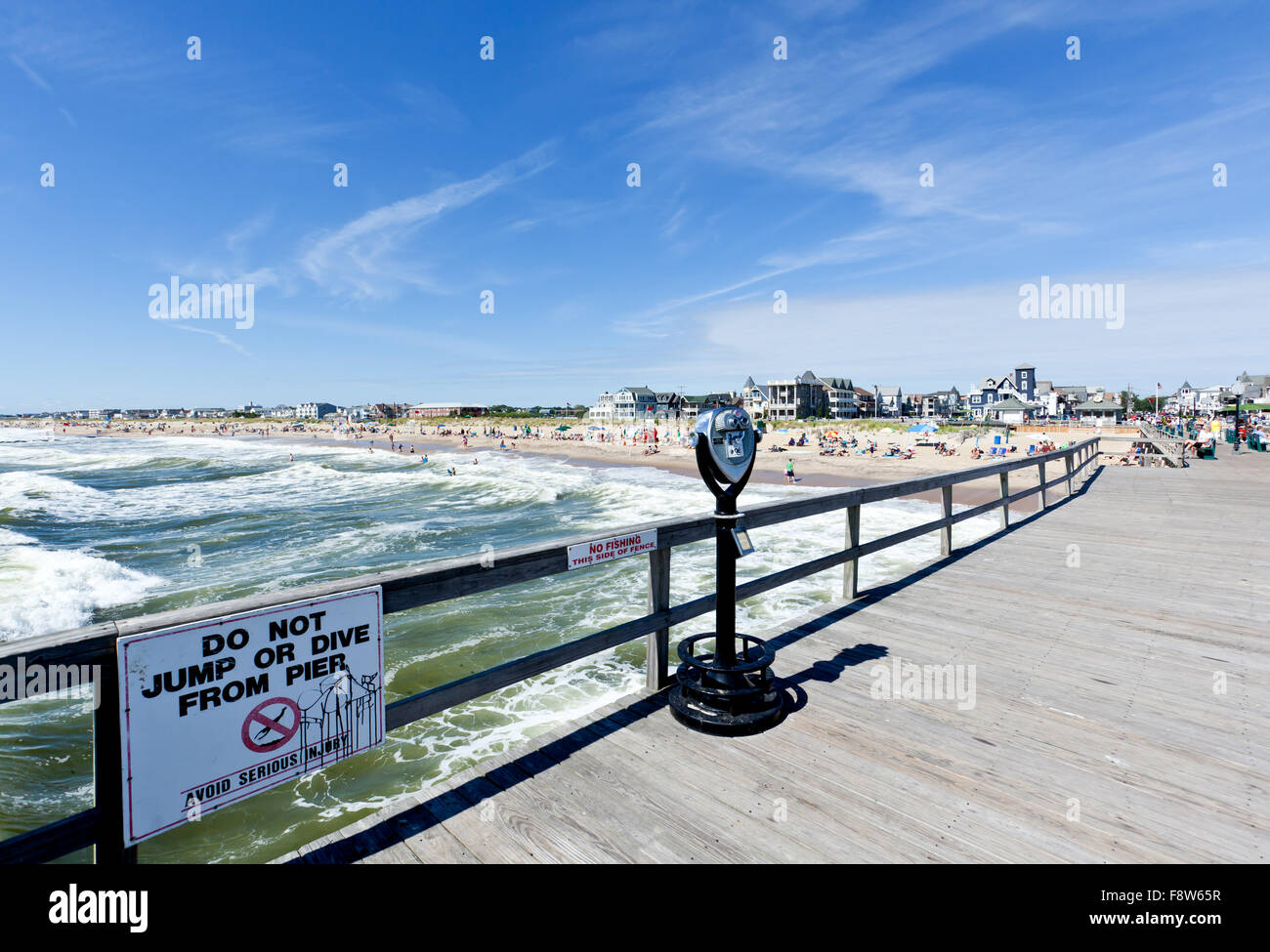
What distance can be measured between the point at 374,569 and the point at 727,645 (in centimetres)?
1142

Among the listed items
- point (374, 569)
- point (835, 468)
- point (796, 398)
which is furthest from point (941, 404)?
point (374, 569)

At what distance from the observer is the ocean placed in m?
5.30

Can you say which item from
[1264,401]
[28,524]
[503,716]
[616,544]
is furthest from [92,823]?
[1264,401]

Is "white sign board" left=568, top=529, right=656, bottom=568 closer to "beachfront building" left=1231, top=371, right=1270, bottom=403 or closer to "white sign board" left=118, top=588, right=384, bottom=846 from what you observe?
"white sign board" left=118, top=588, right=384, bottom=846

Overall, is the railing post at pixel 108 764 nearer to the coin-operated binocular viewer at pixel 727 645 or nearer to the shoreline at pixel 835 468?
the coin-operated binocular viewer at pixel 727 645

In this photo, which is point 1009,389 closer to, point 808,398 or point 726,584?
point 808,398

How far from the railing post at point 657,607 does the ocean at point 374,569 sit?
1.51ft

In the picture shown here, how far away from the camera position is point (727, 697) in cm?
328

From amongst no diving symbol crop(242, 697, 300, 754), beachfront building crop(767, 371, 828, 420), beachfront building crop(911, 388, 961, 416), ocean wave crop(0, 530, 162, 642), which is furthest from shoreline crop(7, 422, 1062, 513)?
beachfront building crop(911, 388, 961, 416)

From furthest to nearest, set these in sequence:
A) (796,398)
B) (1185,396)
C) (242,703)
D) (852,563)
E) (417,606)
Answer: (1185,396) < (796,398) < (852,563) < (417,606) < (242,703)

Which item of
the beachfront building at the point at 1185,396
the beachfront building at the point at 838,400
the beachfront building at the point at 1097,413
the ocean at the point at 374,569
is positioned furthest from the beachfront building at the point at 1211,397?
the ocean at the point at 374,569

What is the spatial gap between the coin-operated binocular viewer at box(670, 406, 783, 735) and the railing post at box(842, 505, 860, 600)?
2402 mm

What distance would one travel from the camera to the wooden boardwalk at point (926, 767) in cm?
241
